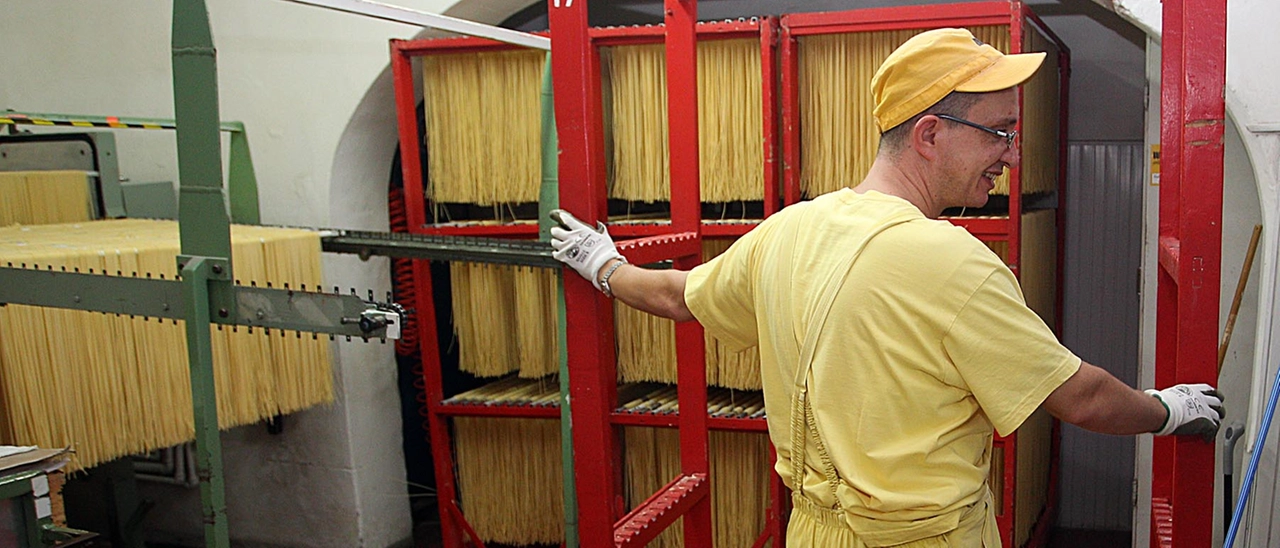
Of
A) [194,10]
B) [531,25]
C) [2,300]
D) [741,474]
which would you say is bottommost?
[741,474]

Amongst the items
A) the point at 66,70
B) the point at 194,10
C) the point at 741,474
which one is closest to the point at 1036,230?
the point at 741,474

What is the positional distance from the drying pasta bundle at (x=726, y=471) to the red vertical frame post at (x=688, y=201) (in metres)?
0.99

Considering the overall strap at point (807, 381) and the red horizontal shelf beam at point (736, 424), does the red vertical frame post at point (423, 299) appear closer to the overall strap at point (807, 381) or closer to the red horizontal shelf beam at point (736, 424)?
the red horizontal shelf beam at point (736, 424)

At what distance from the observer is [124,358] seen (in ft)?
9.15

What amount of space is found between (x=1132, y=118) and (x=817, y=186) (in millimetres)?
1769

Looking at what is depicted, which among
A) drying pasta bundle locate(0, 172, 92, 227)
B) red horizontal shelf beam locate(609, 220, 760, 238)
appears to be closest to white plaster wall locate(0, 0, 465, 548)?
drying pasta bundle locate(0, 172, 92, 227)

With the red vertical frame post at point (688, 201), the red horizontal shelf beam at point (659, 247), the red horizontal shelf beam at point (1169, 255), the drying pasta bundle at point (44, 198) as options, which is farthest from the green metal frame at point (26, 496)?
the red horizontal shelf beam at point (1169, 255)

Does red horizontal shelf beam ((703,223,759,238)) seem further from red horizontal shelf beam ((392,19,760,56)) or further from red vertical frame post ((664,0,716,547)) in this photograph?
red vertical frame post ((664,0,716,547))

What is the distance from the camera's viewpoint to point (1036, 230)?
3600 millimetres

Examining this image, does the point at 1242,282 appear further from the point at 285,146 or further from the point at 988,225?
the point at 285,146

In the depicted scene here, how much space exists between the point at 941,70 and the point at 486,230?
2.25 meters

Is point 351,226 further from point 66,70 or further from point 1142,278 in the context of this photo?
point 1142,278

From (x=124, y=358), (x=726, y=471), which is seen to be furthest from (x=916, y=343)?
(x=124, y=358)

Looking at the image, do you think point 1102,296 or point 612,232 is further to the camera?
point 1102,296
